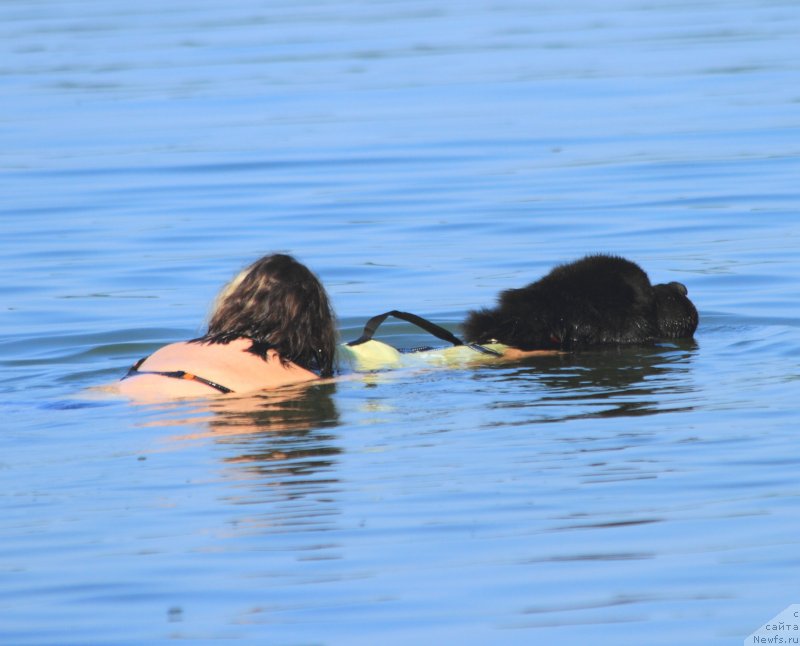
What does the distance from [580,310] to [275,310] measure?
1.54 metres

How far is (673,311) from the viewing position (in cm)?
783

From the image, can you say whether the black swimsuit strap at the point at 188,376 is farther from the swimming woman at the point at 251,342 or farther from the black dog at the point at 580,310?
the black dog at the point at 580,310

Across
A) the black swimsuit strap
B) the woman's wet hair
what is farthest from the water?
the woman's wet hair

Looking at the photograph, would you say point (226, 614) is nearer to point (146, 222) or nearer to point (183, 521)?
point (183, 521)

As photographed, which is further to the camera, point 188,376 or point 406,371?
point 406,371

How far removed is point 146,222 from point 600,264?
5944 millimetres

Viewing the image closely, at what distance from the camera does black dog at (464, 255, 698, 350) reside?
7.57 m

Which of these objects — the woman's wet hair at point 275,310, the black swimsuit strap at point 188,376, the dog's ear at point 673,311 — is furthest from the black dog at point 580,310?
the black swimsuit strap at point 188,376

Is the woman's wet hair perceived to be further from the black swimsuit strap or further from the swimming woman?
the black swimsuit strap

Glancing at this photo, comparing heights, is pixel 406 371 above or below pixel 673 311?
below

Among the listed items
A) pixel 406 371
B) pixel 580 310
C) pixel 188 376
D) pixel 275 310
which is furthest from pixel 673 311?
pixel 188 376

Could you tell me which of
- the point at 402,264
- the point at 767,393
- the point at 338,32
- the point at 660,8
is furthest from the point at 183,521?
the point at 660,8

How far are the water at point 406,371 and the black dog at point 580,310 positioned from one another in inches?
5.2

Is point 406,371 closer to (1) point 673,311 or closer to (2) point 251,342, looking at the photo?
(2) point 251,342
